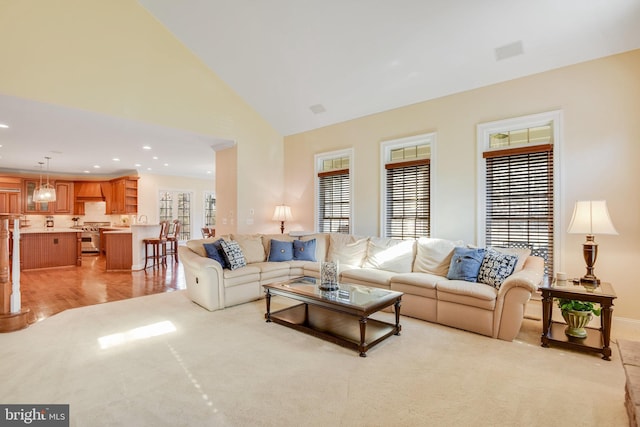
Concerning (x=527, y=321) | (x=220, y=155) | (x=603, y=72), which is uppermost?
(x=603, y=72)

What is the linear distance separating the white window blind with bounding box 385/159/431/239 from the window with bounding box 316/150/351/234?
833 millimetres

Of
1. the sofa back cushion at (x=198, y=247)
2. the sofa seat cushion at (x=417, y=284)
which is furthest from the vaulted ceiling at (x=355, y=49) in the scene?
the sofa seat cushion at (x=417, y=284)

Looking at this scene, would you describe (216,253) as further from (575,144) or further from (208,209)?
(208,209)

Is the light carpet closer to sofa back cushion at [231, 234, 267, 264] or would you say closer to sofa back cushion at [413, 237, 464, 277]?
sofa back cushion at [413, 237, 464, 277]

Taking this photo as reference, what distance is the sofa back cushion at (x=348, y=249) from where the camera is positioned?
504 centimetres

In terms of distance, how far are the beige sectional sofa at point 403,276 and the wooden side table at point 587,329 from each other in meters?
0.21

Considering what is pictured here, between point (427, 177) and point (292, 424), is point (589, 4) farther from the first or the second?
point (292, 424)

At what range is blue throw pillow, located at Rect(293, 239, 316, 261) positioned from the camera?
5.34 metres

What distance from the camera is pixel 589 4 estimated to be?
3.09 metres

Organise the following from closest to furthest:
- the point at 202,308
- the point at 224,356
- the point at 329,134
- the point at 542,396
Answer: the point at 542,396 → the point at 224,356 → the point at 202,308 → the point at 329,134

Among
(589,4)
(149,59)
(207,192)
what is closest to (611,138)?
(589,4)

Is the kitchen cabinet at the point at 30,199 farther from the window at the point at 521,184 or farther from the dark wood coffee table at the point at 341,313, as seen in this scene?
the window at the point at 521,184

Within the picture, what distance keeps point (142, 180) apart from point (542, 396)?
34.8 feet

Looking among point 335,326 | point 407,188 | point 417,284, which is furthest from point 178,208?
point 417,284
